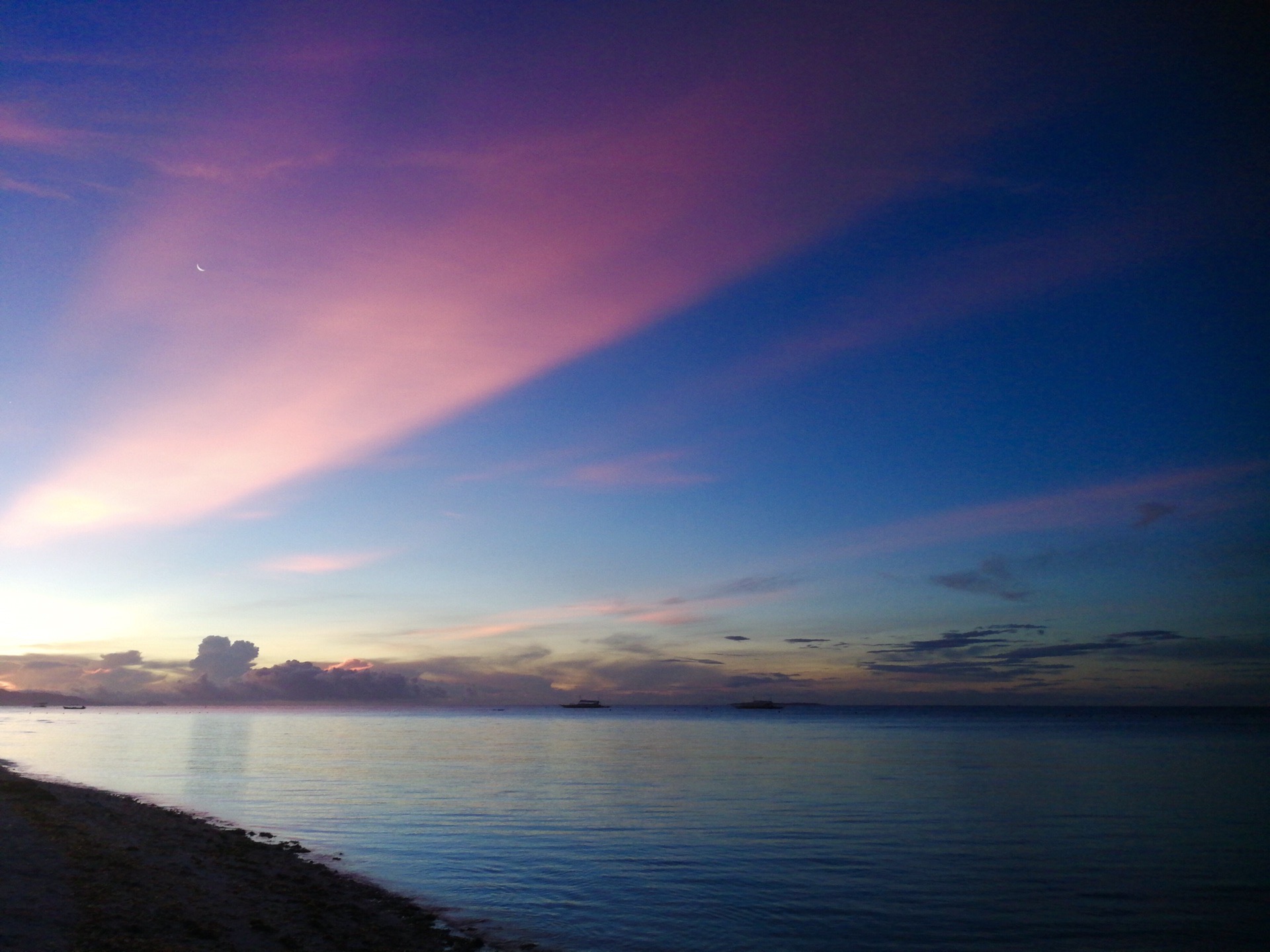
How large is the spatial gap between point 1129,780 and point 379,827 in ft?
229

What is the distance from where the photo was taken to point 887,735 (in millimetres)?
165000

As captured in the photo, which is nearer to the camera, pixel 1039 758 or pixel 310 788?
pixel 310 788

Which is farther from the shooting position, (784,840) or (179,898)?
(784,840)

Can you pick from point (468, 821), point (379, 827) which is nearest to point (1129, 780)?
point (468, 821)

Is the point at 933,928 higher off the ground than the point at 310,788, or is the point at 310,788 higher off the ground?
the point at 933,928

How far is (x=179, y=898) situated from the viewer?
80.6 ft

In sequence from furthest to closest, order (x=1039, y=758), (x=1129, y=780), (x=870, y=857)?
(x=1039, y=758) → (x=1129, y=780) → (x=870, y=857)

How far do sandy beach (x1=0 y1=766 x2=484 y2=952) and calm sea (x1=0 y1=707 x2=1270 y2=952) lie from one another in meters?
3.40

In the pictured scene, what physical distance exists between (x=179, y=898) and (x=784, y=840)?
98.4 ft

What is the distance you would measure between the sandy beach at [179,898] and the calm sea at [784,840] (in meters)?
3.40

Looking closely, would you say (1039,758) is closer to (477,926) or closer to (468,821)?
(468,821)

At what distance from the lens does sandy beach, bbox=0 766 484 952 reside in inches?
796

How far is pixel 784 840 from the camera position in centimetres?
4247

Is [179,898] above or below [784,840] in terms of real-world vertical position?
above
